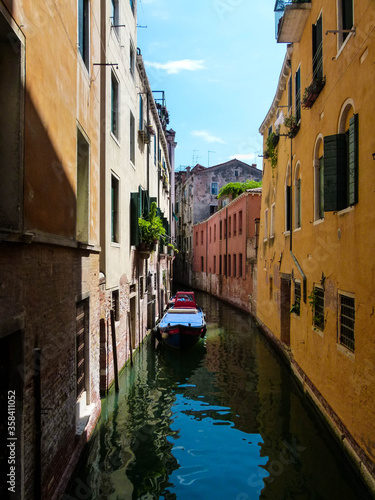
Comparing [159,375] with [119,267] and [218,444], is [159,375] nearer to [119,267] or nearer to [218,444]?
[119,267]

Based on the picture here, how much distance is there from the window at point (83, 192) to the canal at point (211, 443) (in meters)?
3.34

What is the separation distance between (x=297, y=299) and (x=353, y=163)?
5.14 m

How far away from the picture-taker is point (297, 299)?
10.5 metres

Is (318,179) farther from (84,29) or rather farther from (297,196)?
(84,29)

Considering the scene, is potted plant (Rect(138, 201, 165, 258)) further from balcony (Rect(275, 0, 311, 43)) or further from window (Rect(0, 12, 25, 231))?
window (Rect(0, 12, 25, 231))

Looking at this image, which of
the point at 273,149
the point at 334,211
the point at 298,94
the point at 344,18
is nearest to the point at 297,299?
the point at 334,211

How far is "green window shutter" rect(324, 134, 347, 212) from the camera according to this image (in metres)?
6.50

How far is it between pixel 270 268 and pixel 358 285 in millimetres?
9546

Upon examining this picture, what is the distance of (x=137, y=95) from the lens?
13.2 meters

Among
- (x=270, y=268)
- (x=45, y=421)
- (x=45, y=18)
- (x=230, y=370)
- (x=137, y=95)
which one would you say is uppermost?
(x=137, y=95)

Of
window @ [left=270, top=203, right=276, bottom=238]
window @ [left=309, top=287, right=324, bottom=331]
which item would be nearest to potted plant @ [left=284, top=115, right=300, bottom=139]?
window @ [left=270, top=203, right=276, bottom=238]

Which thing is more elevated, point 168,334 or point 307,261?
point 307,261

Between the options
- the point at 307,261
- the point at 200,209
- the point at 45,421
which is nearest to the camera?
the point at 45,421

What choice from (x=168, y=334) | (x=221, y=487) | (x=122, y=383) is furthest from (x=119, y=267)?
(x=221, y=487)
